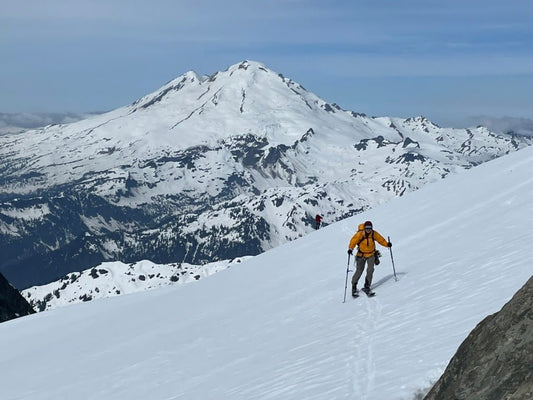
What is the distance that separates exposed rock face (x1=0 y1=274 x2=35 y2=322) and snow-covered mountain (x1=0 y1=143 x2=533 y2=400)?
35193 mm

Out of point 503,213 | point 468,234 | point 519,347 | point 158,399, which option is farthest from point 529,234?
point 519,347

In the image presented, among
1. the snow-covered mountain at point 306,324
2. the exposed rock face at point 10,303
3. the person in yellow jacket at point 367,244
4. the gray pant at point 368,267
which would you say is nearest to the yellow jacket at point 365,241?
the person in yellow jacket at point 367,244

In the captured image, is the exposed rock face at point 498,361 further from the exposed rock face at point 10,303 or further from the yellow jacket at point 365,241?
the exposed rock face at point 10,303

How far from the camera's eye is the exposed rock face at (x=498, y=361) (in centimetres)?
708

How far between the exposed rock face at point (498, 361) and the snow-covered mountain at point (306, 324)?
83.7 inches

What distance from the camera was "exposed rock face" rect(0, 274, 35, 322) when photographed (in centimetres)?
7050

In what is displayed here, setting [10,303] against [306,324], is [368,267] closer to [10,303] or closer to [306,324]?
[306,324]

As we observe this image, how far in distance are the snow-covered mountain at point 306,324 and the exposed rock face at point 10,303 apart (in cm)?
3519

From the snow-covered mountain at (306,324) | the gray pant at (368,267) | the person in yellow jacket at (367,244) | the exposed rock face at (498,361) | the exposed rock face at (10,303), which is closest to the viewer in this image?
the exposed rock face at (498,361)

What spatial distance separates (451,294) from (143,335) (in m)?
14.6

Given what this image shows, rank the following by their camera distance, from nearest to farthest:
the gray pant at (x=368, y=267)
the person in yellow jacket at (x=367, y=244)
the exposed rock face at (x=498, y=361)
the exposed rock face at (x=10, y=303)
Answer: the exposed rock face at (x=498, y=361) < the person in yellow jacket at (x=367, y=244) < the gray pant at (x=368, y=267) < the exposed rock face at (x=10, y=303)

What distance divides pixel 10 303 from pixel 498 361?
240 feet

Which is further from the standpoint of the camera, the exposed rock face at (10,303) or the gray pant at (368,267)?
the exposed rock face at (10,303)

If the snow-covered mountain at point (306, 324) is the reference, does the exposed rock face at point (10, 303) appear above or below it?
above
